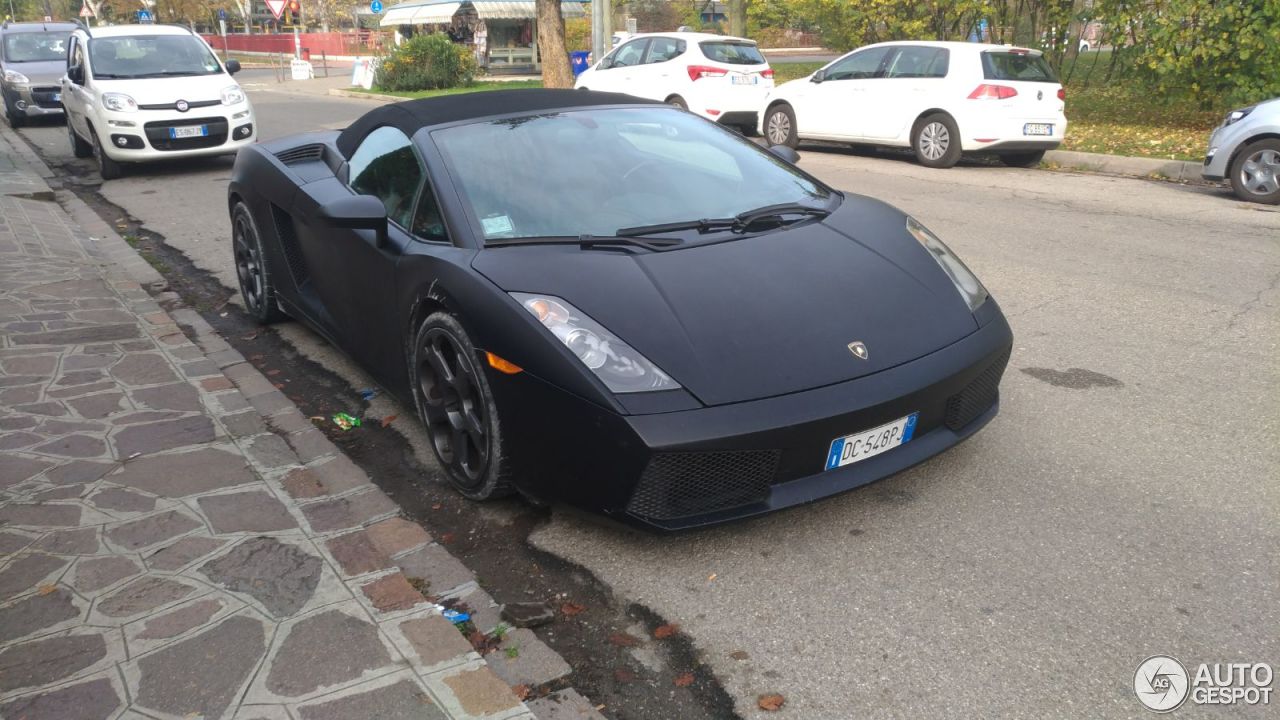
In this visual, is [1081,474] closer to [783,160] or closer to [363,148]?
[783,160]

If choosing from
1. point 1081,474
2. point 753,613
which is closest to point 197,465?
point 753,613

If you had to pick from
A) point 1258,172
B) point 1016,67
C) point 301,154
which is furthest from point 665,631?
point 1016,67

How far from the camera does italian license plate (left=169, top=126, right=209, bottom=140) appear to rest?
12094 millimetres

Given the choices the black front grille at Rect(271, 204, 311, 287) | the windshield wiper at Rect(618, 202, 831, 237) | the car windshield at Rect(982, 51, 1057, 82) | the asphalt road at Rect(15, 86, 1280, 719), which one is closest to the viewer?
the asphalt road at Rect(15, 86, 1280, 719)

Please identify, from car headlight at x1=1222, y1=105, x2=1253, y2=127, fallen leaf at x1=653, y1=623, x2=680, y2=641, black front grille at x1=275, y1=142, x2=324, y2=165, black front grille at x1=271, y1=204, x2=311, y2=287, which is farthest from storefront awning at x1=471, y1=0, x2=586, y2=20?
fallen leaf at x1=653, y1=623, x2=680, y2=641

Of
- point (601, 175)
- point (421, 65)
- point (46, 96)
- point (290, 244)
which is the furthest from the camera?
point (421, 65)

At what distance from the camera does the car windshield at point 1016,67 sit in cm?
1186

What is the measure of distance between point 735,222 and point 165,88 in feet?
35.4

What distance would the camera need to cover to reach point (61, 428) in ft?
14.0

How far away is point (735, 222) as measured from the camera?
12.4 ft

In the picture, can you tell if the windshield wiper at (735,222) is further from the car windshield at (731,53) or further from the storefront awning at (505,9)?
the storefront awning at (505,9)

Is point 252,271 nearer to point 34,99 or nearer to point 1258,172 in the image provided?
point 1258,172

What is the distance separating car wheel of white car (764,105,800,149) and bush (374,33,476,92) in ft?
47.6
